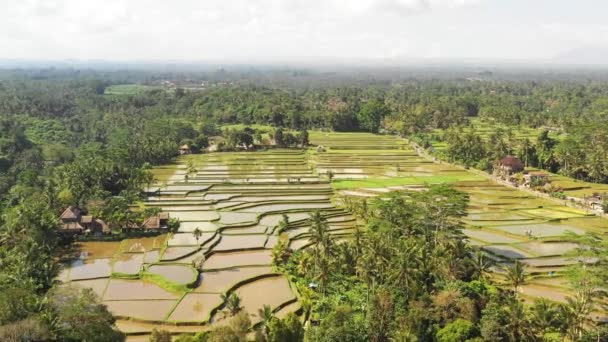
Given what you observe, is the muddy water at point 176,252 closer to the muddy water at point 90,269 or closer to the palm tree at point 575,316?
the muddy water at point 90,269

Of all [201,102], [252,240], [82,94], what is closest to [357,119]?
[201,102]

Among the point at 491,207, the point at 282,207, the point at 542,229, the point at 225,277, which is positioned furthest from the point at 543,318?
the point at 282,207

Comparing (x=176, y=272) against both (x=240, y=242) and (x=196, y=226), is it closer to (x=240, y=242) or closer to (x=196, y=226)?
(x=240, y=242)

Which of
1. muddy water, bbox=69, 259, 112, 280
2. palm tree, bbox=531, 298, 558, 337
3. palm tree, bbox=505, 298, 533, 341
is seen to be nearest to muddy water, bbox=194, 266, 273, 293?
muddy water, bbox=69, 259, 112, 280

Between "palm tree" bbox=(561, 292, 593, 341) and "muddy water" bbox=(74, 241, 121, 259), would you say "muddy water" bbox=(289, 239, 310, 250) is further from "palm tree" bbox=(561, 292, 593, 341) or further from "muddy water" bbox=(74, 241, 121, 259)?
"palm tree" bbox=(561, 292, 593, 341)

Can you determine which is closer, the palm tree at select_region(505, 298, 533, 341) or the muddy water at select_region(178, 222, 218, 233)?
the palm tree at select_region(505, 298, 533, 341)

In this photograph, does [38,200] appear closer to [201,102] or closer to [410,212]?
[410,212]
